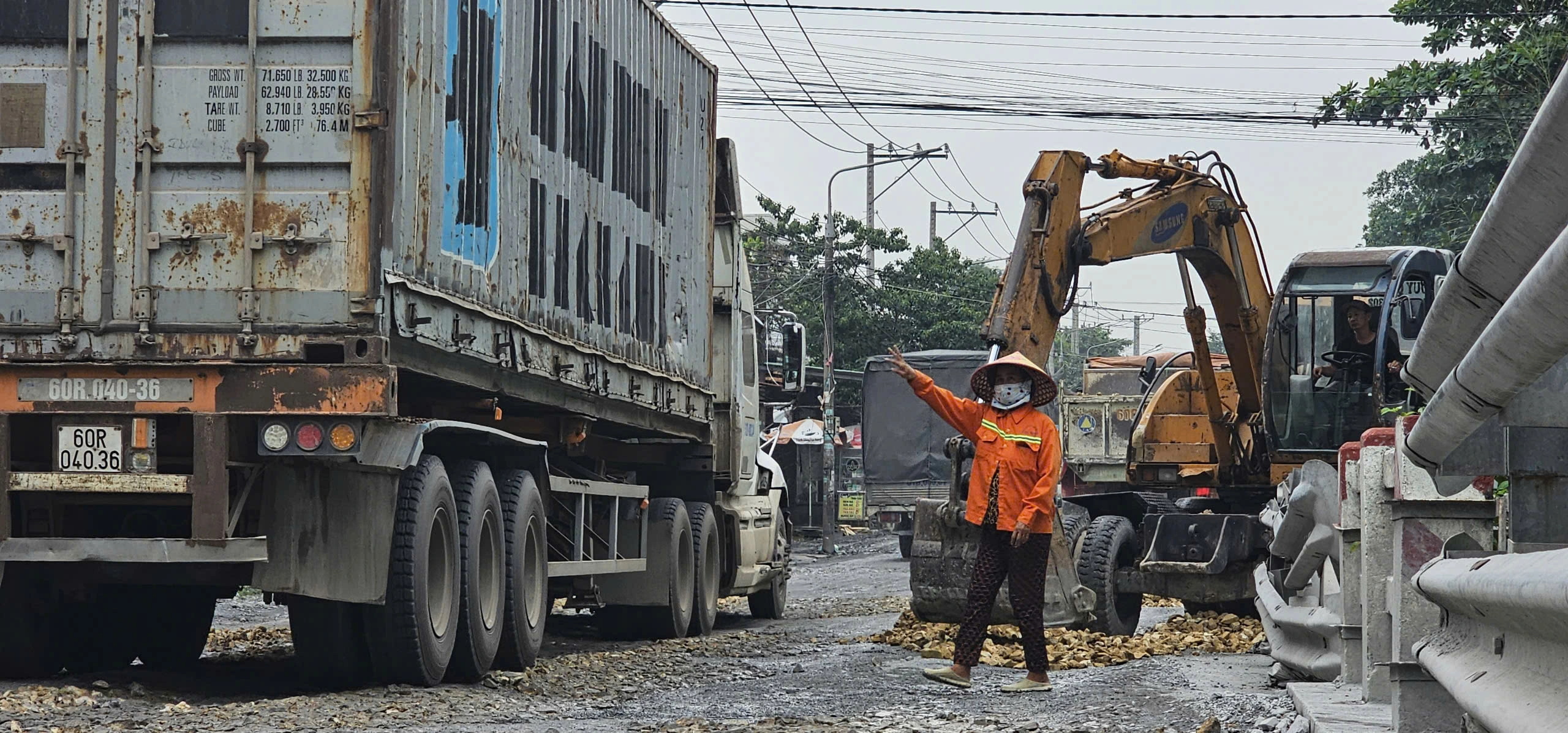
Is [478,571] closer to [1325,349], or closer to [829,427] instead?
[1325,349]

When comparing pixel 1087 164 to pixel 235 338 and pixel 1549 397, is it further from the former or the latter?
pixel 1549 397

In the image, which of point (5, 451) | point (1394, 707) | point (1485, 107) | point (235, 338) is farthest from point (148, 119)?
point (1485, 107)

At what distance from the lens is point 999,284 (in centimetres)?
1261

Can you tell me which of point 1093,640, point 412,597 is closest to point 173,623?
point 412,597

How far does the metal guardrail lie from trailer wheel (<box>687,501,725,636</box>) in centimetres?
1116

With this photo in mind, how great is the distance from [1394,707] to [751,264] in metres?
46.0

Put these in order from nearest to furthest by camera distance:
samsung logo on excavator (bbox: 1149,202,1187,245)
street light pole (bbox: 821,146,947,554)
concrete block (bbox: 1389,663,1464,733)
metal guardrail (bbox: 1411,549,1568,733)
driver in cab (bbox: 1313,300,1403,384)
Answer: metal guardrail (bbox: 1411,549,1568,733) → concrete block (bbox: 1389,663,1464,733) → driver in cab (bbox: 1313,300,1403,384) → samsung logo on excavator (bbox: 1149,202,1187,245) → street light pole (bbox: 821,146,947,554)

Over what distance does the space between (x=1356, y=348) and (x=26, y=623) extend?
8.86 meters

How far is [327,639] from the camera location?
855 cm

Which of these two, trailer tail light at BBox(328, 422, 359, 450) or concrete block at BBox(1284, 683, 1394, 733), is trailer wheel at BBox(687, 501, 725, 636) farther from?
concrete block at BBox(1284, 683, 1394, 733)

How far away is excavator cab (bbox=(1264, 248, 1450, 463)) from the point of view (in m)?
13.0

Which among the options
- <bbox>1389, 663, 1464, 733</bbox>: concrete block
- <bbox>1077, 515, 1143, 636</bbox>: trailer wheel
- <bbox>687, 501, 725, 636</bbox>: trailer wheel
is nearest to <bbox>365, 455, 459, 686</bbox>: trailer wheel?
<bbox>1389, 663, 1464, 733</bbox>: concrete block

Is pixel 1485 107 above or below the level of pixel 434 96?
above

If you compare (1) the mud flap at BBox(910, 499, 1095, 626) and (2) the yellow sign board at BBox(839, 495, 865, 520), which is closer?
(1) the mud flap at BBox(910, 499, 1095, 626)
